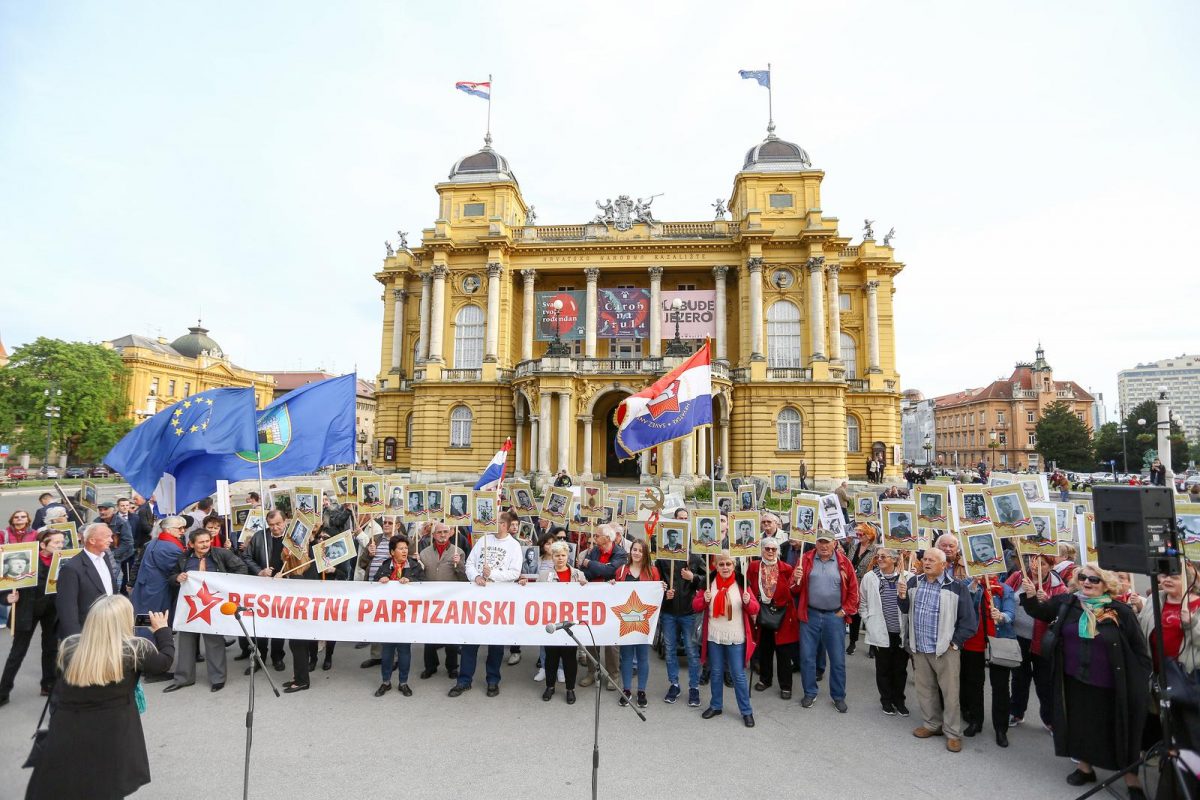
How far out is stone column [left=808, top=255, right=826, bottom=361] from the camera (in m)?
34.5

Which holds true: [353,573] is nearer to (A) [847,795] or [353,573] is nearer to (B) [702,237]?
(A) [847,795]

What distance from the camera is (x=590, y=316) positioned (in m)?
36.2

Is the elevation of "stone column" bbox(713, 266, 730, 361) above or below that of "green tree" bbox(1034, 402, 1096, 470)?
above

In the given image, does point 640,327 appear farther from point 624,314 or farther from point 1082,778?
point 1082,778

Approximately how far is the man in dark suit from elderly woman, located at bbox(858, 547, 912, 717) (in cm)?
855

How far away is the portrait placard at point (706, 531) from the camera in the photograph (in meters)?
7.59

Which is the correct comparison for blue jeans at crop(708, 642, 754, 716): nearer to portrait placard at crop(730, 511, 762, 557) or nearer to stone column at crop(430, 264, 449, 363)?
portrait placard at crop(730, 511, 762, 557)

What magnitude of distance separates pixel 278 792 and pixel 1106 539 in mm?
7298

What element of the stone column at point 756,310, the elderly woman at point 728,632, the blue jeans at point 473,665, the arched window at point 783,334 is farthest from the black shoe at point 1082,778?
the arched window at point 783,334

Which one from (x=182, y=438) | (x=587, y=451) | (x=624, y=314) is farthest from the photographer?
(x=624, y=314)

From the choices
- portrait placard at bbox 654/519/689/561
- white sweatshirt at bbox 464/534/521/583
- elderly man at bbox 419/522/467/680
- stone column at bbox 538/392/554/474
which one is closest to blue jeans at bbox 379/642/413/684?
elderly man at bbox 419/522/467/680

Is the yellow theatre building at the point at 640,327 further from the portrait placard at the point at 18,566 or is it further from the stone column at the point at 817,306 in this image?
the portrait placard at the point at 18,566

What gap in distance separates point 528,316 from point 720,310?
11968mm

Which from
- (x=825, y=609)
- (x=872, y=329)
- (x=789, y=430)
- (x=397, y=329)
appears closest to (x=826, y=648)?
(x=825, y=609)
